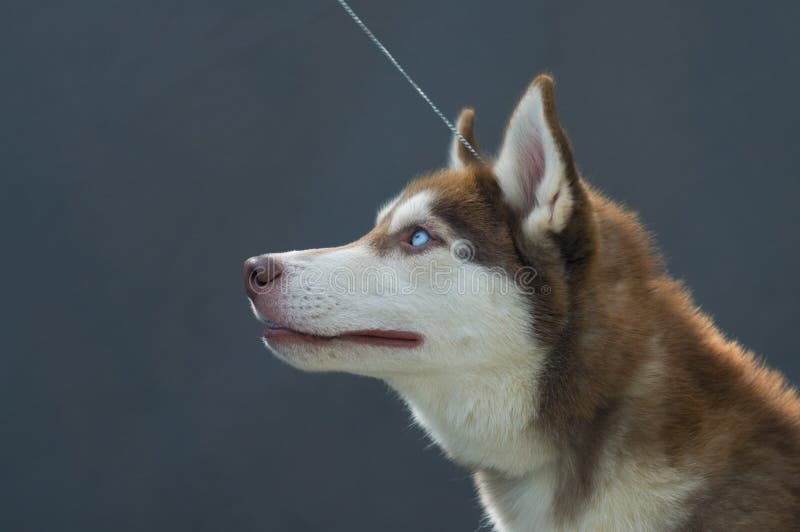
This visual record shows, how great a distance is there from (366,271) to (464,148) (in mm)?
586

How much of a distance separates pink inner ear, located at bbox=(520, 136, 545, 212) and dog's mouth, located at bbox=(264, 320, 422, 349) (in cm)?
44

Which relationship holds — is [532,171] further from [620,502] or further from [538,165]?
[620,502]

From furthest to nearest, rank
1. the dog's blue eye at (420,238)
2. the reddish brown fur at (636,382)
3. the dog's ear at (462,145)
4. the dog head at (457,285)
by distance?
the dog's ear at (462,145) → the dog's blue eye at (420,238) → the dog head at (457,285) → the reddish brown fur at (636,382)

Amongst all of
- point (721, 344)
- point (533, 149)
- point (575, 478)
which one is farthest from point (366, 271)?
point (721, 344)

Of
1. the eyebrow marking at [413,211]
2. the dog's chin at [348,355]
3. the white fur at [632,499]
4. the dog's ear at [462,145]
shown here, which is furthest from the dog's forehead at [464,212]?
the white fur at [632,499]

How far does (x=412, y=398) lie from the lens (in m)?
2.81

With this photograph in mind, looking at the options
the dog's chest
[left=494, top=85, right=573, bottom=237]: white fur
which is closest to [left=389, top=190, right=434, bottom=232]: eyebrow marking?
[left=494, top=85, right=573, bottom=237]: white fur

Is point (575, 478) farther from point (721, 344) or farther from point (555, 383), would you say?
point (721, 344)

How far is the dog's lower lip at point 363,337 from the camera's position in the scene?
2.70 m

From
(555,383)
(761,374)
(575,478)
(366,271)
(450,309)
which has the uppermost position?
(366,271)

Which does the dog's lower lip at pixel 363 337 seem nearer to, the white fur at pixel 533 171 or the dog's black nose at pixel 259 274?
the dog's black nose at pixel 259 274

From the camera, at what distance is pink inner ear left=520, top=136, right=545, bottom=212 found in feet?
8.86

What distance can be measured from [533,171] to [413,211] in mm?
336

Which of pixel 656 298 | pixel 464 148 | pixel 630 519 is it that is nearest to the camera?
pixel 630 519
